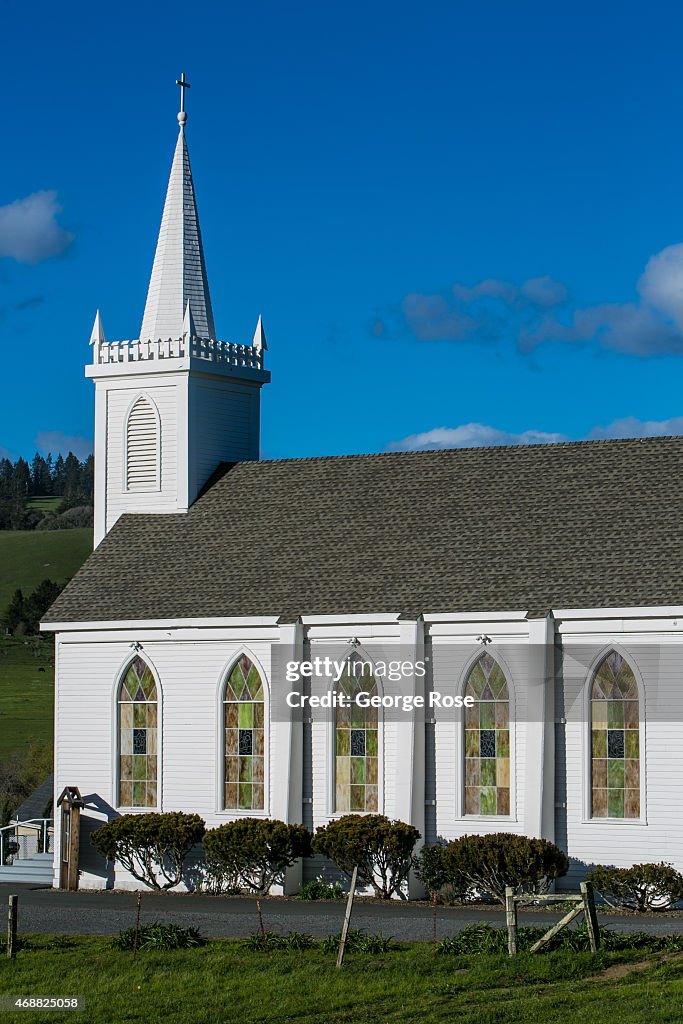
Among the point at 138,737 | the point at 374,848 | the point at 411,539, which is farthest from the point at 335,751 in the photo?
the point at 411,539

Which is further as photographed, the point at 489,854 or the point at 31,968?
the point at 489,854

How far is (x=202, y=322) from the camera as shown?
148 feet

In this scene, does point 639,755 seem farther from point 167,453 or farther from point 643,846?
point 167,453

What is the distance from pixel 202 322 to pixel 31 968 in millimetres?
22340

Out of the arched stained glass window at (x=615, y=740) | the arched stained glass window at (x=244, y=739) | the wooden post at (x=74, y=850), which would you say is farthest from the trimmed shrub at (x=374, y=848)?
the wooden post at (x=74, y=850)

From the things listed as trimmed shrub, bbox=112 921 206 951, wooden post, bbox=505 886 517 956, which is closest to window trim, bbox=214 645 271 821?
trimmed shrub, bbox=112 921 206 951

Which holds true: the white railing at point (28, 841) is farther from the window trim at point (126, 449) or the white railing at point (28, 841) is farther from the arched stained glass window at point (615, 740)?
the arched stained glass window at point (615, 740)

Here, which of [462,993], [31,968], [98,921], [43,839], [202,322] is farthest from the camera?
[202,322]

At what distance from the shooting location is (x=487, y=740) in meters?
34.5

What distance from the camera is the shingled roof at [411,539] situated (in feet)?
115

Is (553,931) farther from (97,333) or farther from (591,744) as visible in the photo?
(97,333)

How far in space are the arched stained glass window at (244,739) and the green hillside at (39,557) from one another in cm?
9569

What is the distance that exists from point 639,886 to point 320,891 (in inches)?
266

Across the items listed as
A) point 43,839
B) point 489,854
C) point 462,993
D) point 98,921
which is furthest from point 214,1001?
point 43,839
